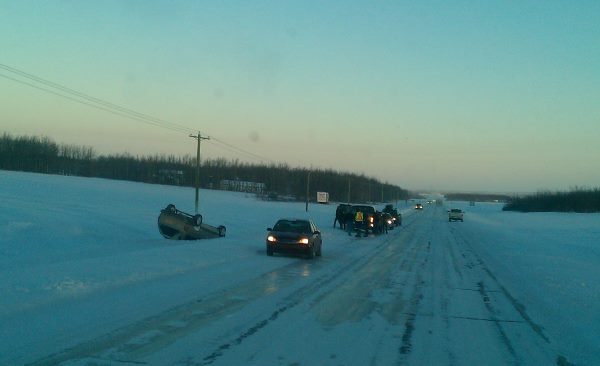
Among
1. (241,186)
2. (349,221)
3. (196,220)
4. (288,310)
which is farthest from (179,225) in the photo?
(241,186)

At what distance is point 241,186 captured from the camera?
457 ft

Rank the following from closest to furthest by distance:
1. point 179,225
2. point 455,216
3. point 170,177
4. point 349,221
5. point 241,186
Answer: point 179,225
point 349,221
point 455,216
point 170,177
point 241,186

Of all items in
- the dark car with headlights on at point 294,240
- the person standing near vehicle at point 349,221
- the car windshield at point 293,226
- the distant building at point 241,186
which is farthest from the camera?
the distant building at point 241,186

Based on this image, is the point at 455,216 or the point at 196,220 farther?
the point at 455,216

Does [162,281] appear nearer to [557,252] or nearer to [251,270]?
[251,270]

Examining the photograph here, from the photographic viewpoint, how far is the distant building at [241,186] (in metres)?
136

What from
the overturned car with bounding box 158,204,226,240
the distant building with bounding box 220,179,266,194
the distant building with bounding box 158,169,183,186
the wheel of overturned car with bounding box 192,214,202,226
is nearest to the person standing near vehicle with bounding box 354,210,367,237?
the overturned car with bounding box 158,204,226,240

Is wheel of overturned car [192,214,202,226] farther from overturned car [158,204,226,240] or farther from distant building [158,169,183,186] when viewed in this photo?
distant building [158,169,183,186]

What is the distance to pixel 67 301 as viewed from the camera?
34.2ft

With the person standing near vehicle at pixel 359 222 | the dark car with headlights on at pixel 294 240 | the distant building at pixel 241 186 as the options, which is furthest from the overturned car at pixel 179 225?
the distant building at pixel 241 186

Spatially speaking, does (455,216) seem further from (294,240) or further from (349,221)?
(294,240)

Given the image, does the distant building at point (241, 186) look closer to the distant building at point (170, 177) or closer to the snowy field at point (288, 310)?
the distant building at point (170, 177)

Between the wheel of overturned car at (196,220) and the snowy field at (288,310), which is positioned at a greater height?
the wheel of overturned car at (196,220)

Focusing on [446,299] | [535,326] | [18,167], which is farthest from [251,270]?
[18,167]
